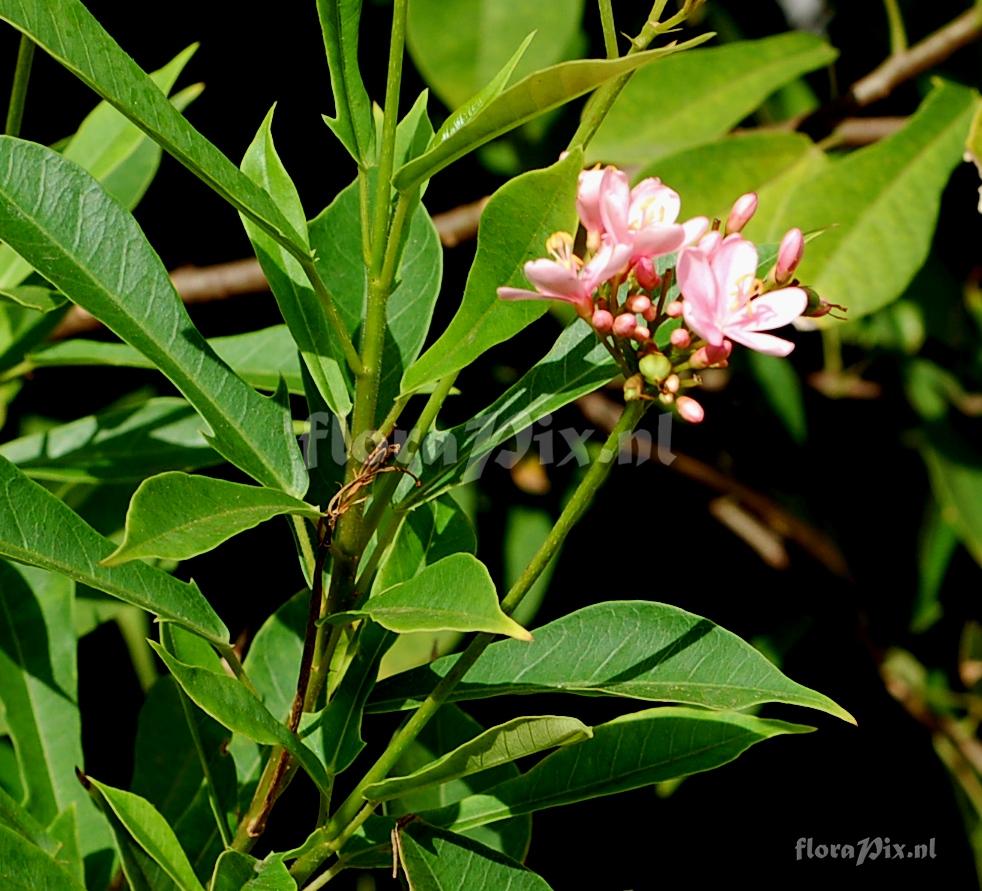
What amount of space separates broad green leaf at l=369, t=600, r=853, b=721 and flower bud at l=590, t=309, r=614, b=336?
192 millimetres

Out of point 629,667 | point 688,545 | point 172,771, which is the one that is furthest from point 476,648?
point 688,545

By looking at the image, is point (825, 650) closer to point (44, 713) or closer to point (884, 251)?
point (884, 251)

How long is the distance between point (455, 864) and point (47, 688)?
467 millimetres

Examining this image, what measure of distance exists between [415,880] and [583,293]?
15.7 inches

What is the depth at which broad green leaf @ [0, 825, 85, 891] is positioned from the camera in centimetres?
79

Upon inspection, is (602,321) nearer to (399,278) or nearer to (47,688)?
(399,278)

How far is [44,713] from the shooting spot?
3.67ft

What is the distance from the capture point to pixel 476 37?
153 centimetres

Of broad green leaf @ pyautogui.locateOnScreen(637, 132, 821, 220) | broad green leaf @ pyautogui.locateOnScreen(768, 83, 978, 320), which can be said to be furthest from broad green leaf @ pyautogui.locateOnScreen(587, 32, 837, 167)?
broad green leaf @ pyautogui.locateOnScreen(768, 83, 978, 320)

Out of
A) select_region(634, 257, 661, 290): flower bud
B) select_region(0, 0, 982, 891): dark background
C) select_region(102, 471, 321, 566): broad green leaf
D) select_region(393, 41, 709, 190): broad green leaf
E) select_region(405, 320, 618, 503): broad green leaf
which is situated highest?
select_region(393, 41, 709, 190): broad green leaf

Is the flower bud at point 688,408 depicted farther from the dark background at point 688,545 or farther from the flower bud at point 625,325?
the dark background at point 688,545

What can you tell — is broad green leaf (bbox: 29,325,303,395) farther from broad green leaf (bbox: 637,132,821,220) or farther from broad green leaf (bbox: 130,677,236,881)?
broad green leaf (bbox: 637,132,821,220)

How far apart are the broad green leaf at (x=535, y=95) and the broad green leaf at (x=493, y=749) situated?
318 mm

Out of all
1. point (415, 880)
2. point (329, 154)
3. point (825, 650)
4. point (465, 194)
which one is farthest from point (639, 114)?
point (415, 880)
